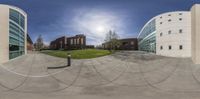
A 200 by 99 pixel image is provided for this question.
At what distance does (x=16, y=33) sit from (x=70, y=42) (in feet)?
14.4

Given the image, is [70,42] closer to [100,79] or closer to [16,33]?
[16,33]

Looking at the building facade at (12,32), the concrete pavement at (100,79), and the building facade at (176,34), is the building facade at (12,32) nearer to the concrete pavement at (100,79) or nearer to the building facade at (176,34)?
the concrete pavement at (100,79)

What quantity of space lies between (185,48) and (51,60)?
35.8ft

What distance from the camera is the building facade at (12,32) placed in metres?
12.7

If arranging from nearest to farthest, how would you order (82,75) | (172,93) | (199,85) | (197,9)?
1. (172,93)
2. (199,85)
3. (82,75)
4. (197,9)

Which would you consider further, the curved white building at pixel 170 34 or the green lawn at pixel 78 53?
the green lawn at pixel 78 53

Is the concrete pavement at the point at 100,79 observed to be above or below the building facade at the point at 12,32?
below

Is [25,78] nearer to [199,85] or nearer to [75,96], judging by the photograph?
[75,96]

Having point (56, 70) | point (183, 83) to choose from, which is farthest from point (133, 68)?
point (56, 70)

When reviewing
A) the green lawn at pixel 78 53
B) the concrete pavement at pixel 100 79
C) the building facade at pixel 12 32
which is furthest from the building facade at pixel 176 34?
the building facade at pixel 12 32

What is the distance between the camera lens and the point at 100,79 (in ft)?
36.8

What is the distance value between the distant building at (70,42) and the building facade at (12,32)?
271 centimetres

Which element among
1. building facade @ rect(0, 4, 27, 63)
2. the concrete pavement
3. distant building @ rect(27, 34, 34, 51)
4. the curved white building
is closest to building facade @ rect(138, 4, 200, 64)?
the curved white building

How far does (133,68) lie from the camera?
13.3 metres
